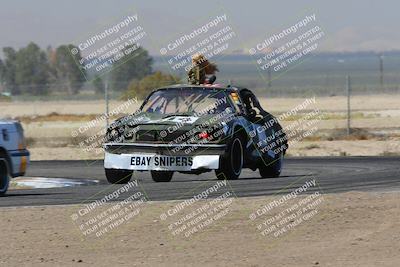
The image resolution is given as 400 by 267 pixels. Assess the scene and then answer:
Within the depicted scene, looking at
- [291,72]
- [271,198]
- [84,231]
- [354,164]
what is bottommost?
[291,72]

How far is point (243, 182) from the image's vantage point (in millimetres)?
19203

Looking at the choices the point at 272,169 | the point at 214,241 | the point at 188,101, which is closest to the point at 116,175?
the point at 188,101

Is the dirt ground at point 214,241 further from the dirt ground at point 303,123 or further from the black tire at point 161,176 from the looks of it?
the dirt ground at point 303,123

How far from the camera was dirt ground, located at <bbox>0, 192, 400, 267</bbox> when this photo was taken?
11.5m

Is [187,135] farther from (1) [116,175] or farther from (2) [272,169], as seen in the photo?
(2) [272,169]

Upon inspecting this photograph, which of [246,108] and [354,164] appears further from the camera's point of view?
[354,164]

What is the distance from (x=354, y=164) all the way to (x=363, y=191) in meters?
6.98

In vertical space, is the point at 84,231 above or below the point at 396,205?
above

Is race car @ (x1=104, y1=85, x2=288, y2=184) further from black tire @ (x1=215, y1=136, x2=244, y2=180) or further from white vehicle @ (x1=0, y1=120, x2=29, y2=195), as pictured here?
white vehicle @ (x1=0, y1=120, x2=29, y2=195)

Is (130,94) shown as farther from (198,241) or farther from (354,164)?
(198,241)

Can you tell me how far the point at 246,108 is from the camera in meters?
20.2

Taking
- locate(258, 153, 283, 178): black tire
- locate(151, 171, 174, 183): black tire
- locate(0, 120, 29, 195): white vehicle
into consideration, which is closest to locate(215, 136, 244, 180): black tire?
locate(258, 153, 283, 178): black tire

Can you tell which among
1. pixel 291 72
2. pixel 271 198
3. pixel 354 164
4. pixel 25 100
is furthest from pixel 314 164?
pixel 291 72

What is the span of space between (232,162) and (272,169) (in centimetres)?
200
